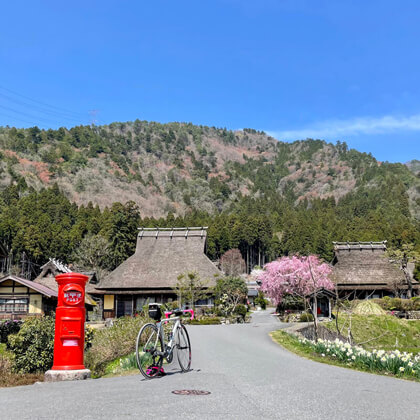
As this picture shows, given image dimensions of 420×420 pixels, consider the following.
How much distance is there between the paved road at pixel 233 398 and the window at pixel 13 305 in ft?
86.9

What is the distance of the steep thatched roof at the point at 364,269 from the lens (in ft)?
150

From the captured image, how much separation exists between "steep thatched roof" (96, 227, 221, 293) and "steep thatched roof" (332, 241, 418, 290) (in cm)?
1315

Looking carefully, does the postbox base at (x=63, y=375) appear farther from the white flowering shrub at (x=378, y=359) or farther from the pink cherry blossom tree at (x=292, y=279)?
the pink cherry blossom tree at (x=292, y=279)

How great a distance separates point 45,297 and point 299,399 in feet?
99.2

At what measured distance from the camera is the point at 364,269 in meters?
48.0

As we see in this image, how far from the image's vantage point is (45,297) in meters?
33.7

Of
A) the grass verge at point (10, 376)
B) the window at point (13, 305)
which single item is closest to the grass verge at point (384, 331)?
the grass verge at point (10, 376)

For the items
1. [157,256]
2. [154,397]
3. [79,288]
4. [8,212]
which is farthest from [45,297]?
[8,212]

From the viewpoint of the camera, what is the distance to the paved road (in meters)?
5.71

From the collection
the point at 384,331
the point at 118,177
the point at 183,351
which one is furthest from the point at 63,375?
the point at 118,177

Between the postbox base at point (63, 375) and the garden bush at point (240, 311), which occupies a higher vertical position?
the postbox base at point (63, 375)

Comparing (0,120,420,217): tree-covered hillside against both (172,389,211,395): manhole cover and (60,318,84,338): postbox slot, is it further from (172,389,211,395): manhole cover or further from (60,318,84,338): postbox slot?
(172,389,211,395): manhole cover

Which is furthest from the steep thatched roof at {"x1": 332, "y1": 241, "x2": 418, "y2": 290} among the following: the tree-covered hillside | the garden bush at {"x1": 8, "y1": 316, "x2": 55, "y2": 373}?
the tree-covered hillside

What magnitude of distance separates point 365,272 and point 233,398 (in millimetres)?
43920
